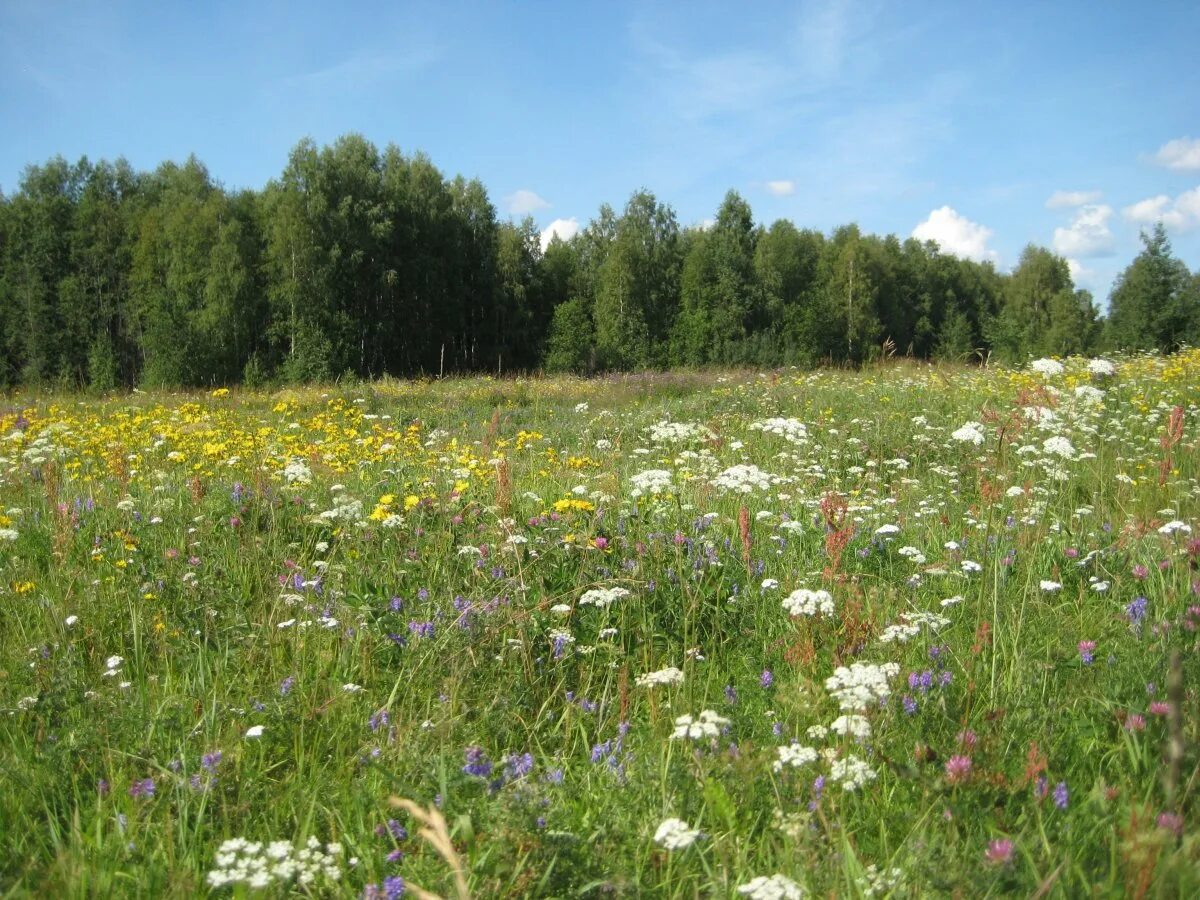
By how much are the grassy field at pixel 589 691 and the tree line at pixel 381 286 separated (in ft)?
74.4

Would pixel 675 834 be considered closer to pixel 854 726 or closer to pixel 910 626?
pixel 854 726

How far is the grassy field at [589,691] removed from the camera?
155cm

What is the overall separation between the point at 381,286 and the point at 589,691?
36.8 metres

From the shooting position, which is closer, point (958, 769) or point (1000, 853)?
point (1000, 853)

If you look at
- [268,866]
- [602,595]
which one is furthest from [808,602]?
[268,866]

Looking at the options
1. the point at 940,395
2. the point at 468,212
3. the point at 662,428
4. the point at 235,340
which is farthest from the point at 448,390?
the point at 468,212

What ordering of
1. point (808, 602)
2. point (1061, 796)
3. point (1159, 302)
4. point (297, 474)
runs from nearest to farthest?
point (1061, 796) → point (808, 602) → point (297, 474) → point (1159, 302)

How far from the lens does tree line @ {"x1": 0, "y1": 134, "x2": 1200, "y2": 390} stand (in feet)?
108

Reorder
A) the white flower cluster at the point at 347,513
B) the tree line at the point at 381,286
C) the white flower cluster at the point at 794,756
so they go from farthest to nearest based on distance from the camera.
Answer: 1. the tree line at the point at 381,286
2. the white flower cluster at the point at 347,513
3. the white flower cluster at the point at 794,756

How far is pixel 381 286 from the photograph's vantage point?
36906 mm

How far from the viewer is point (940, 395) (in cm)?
1027

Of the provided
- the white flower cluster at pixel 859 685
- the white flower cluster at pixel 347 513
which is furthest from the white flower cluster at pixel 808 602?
the white flower cluster at pixel 347 513

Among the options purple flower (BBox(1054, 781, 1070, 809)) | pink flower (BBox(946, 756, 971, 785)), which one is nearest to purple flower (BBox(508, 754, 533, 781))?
pink flower (BBox(946, 756, 971, 785))

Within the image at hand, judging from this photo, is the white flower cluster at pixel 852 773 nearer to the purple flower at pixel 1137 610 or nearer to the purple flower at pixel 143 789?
the purple flower at pixel 1137 610
